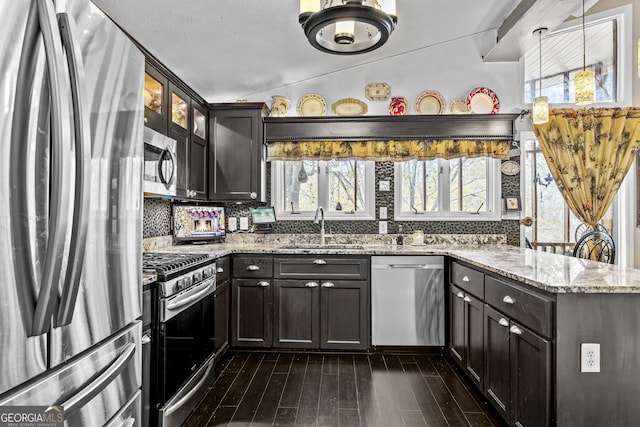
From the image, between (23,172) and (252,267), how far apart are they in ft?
8.17

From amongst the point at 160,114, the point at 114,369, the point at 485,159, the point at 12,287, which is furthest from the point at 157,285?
the point at 485,159

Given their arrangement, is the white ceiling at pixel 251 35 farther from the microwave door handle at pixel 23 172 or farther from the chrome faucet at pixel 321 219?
the microwave door handle at pixel 23 172

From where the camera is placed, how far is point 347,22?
6.38ft

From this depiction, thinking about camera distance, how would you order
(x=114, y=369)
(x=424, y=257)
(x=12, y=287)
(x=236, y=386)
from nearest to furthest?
(x=12, y=287), (x=114, y=369), (x=236, y=386), (x=424, y=257)

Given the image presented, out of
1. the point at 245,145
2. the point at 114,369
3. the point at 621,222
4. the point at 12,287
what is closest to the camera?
the point at 12,287

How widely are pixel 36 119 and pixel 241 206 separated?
3.12 metres

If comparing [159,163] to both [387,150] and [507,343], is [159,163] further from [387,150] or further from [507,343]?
[507,343]

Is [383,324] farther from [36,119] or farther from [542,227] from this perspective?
[36,119]

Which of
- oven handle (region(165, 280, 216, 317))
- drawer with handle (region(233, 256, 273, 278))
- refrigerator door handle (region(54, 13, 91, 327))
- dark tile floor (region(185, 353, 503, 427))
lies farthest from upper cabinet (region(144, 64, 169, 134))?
dark tile floor (region(185, 353, 503, 427))

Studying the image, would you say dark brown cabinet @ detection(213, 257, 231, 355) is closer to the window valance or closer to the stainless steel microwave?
the stainless steel microwave

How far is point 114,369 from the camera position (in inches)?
50.6

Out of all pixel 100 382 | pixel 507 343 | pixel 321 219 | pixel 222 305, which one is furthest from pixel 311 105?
pixel 100 382

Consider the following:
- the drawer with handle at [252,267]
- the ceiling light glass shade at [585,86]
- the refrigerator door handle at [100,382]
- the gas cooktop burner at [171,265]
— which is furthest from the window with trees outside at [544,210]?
the refrigerator door handle at [100,382]

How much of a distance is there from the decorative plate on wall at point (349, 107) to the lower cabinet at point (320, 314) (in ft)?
5.96
